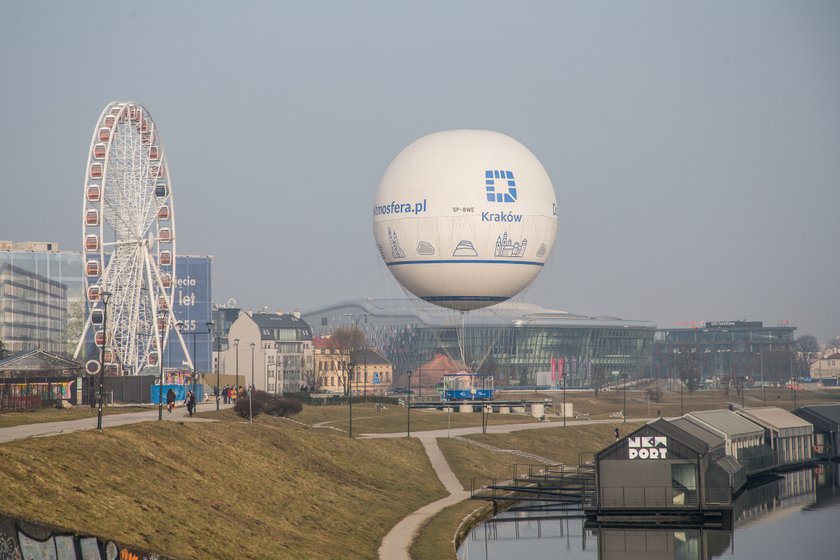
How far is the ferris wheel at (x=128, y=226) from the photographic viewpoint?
102 meters

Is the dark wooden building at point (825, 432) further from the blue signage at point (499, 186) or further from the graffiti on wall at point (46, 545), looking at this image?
the graffiti on wall at point (46, 545)

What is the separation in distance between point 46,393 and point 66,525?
4714 cm

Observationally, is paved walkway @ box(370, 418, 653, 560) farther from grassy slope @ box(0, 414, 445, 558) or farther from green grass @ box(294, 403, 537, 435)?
green grass @ box(294, 403, 537, 435)

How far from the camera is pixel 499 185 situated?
103250mm

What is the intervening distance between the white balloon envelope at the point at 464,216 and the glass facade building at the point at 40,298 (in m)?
84.4

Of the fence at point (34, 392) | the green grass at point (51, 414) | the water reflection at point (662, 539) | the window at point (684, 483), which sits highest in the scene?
the fence at point (34, 392)

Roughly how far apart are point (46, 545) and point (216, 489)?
62.5ft

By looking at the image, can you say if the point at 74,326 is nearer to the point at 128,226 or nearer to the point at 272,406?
the point at 128,226

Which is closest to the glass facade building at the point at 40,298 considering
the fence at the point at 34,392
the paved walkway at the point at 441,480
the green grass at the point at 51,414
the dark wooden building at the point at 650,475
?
the paved walkway at the point at 441,480

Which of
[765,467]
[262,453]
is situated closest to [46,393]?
[262,453]

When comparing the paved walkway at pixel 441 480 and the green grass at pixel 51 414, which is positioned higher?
the green grass at pixel 51 414

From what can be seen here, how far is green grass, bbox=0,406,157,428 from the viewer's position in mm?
63656

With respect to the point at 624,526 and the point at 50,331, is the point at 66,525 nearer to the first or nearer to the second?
the point at 624,526

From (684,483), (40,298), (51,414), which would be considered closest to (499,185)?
(684,483)
